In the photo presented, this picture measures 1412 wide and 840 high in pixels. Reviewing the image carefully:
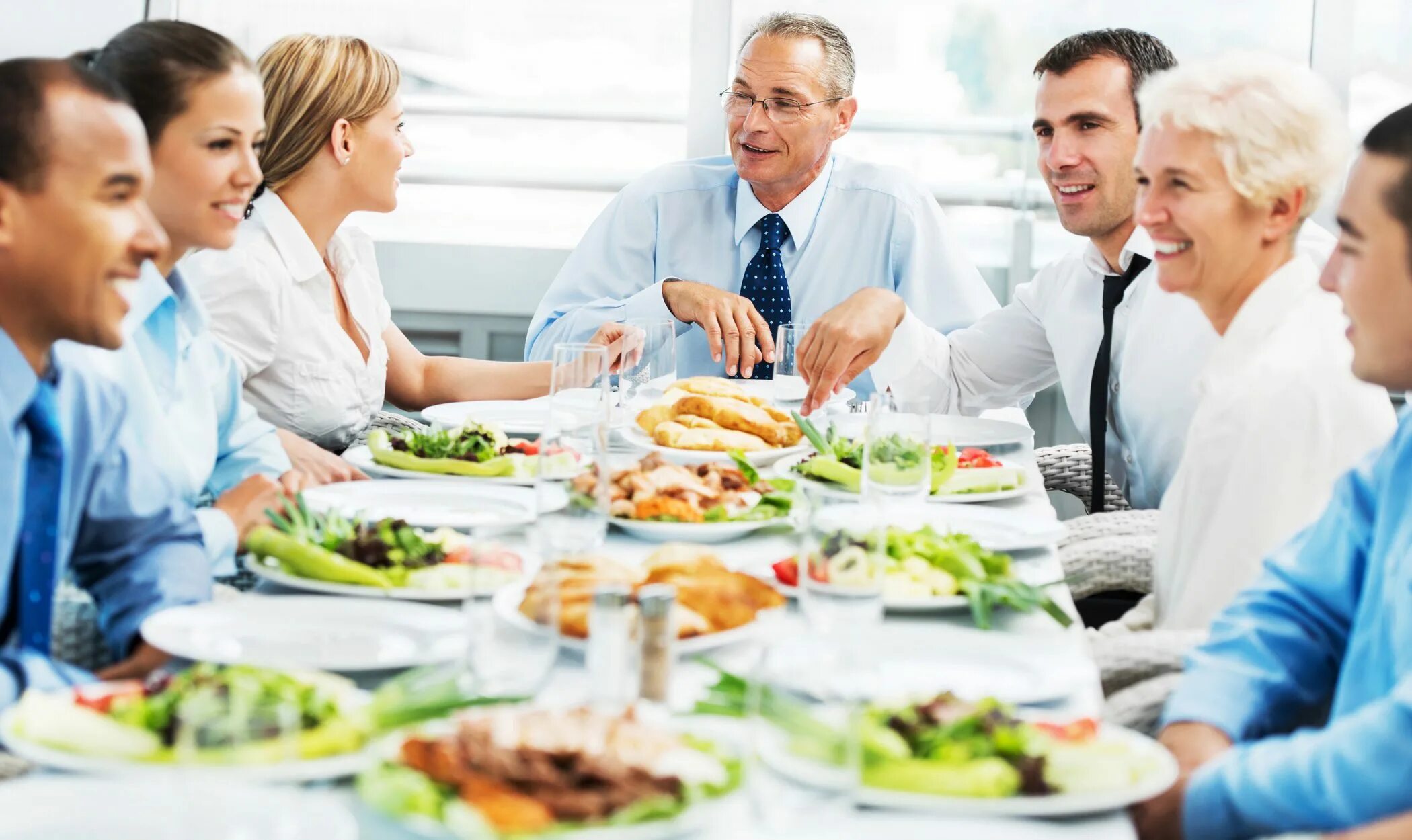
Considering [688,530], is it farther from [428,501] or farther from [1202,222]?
[1202,222]

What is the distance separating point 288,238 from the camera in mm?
2918

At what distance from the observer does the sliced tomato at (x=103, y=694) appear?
1101 millimetres

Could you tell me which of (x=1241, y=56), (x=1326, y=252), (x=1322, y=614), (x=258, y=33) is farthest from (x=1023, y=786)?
(x=258, y=33)

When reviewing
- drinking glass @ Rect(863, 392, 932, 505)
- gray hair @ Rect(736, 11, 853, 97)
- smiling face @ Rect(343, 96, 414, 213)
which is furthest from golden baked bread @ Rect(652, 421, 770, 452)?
gray hair @ Rect(736, 11, 853, 97)

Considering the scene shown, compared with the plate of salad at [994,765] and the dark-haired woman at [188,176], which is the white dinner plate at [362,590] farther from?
the plate of salad at [994,765]

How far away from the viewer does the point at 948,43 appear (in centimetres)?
490

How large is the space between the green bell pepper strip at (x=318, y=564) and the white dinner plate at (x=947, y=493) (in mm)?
742

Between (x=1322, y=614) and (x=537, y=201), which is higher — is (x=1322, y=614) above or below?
below

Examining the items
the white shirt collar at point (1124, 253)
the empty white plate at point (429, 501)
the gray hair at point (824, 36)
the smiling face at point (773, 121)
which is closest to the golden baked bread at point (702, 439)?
the empty white plate at point (429, 501)

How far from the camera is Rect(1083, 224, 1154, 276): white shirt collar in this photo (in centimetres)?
289

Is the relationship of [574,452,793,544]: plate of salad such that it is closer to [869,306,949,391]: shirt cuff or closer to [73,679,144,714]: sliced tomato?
[73,679,144,714]: sliced tomato

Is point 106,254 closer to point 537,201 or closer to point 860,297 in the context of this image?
point 860,297

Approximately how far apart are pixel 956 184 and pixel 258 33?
256 cm

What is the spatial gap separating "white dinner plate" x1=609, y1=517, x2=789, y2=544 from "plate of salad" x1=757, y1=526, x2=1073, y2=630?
167mm
